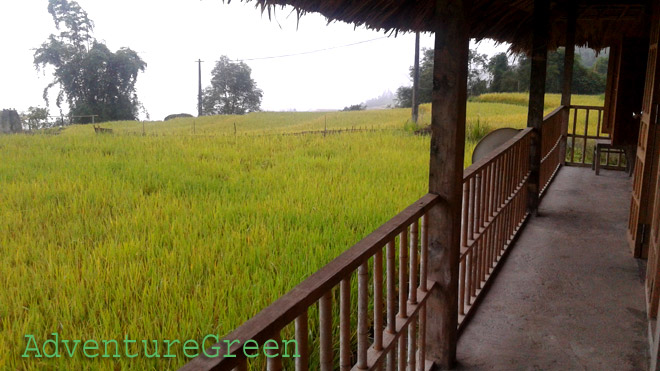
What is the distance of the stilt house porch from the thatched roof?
2 centimetres

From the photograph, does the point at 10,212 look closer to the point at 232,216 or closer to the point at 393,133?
the point at 232,216

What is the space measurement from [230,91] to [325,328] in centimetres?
4155

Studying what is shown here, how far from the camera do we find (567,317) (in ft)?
7.99

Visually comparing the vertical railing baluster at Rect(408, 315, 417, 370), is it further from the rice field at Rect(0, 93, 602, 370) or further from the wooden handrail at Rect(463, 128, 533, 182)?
the rice field at Rect(0, 93, 602, 370)

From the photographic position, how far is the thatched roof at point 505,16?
3240 millimetres

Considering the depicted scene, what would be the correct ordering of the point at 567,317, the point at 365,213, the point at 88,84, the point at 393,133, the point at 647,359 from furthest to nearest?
the point at 88,84 → the point at 393,133 → the point at 365,213 → the point at 567,317 → the point at 647,359

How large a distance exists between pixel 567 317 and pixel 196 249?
7.10ft

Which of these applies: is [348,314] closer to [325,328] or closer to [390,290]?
[325,328]

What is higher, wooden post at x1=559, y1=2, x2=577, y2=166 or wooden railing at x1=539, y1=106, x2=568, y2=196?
wooden post at x1=559, y1=2, x2=577, y2=166

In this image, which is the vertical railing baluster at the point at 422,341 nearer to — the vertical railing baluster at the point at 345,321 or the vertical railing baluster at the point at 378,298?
the vertical railing baluster at the point at 378,298

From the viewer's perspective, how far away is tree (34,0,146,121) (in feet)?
96.7

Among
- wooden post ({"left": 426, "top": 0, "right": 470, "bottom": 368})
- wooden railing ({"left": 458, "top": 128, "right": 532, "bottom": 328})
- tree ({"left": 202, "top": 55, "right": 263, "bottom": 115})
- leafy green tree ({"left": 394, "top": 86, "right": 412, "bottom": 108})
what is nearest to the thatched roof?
wooden post ({"left": 426, "top": 0, "right": 470, "bottom": 368})

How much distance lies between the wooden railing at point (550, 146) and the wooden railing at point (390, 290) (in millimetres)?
1021

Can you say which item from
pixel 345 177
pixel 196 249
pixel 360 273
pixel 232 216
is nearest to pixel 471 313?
pixel 360 273
